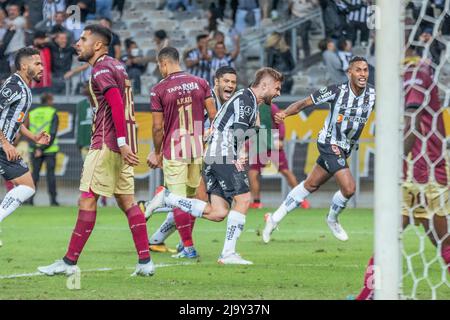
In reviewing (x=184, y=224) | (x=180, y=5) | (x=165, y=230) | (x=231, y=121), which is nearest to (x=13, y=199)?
(x=165, y=230)

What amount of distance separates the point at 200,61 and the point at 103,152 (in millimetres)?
12887

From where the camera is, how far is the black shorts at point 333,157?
1235 centimetres

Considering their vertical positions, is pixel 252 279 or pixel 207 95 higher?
pixel 207 95

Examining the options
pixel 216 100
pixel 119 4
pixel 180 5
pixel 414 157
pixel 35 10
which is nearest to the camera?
pixel 414 157

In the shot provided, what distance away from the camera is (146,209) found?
1139cm

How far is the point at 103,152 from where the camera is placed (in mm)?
9211

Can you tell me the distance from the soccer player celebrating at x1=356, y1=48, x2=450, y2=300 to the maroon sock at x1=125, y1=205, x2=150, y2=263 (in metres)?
2.41

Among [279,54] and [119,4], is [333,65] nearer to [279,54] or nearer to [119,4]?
[279,54]

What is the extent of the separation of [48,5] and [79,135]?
4393 mm

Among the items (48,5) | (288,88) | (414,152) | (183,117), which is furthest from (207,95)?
(48,5)

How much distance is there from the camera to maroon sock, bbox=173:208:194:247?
11.3 metres

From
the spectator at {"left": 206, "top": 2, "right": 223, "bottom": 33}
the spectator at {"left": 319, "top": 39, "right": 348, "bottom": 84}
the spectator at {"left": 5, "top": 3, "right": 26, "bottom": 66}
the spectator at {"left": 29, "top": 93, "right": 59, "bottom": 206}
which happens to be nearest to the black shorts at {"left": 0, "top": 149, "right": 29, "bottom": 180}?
the spectator at {"left": 29, "top": 93, "right": 59, "bottom": 206}
